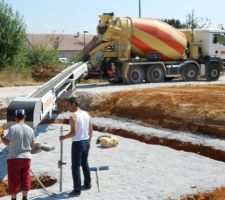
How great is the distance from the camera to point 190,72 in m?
29.6

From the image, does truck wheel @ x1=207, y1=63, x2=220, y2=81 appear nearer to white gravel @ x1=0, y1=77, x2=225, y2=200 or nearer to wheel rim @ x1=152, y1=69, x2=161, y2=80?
wheel rim @ x1=152, y1=69, x2=161, y2=80

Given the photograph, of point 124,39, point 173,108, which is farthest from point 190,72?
point 173,108

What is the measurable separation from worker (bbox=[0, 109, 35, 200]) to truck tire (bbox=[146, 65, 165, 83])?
20.1m

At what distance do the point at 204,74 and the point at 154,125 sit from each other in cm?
1465

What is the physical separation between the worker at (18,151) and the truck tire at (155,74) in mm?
20141

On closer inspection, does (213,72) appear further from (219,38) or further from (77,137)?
(77,137)

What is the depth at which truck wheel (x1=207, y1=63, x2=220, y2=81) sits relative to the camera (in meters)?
30.2

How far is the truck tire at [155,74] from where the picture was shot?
91.5ft

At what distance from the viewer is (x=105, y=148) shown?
12859mm

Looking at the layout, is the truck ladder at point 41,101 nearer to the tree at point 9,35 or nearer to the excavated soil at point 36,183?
the excavated soil at point 36,183

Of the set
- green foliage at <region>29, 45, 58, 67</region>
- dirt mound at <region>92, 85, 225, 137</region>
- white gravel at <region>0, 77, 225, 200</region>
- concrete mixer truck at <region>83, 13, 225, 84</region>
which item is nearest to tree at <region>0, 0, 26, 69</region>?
green foliage at <region>29, 45, 58, 67</region>

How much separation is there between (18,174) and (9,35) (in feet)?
89.0

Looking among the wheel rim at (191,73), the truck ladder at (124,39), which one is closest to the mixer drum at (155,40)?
the truck ladder at (124,39)

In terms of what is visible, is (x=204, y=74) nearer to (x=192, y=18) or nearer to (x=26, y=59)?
(x=26, y=59)
